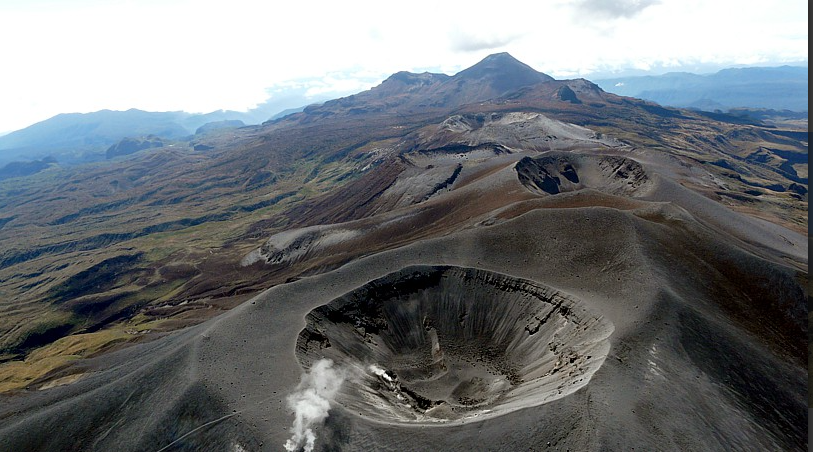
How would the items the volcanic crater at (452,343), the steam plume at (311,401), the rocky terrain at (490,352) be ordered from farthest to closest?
the volcanic crater at (452,343) → the steam plume at (311,401) → the rocky terrain at (490,352)

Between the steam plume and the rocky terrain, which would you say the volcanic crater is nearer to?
the rocky terrain

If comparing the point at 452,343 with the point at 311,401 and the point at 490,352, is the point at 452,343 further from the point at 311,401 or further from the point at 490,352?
the point at 311,401

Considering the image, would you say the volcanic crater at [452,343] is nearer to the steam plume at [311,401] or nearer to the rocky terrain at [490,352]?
the rocky terrain at [490,352]

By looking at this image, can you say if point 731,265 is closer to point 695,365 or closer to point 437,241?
point 695,365

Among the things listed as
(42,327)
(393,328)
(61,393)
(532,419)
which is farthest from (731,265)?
(42,327)

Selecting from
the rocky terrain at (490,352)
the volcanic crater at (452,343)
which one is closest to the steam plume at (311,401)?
the rocky terrain at (490,352)

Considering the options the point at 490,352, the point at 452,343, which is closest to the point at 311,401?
the point at 452,343

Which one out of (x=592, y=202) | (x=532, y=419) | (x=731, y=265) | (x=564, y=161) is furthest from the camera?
(x=564, y=161)
